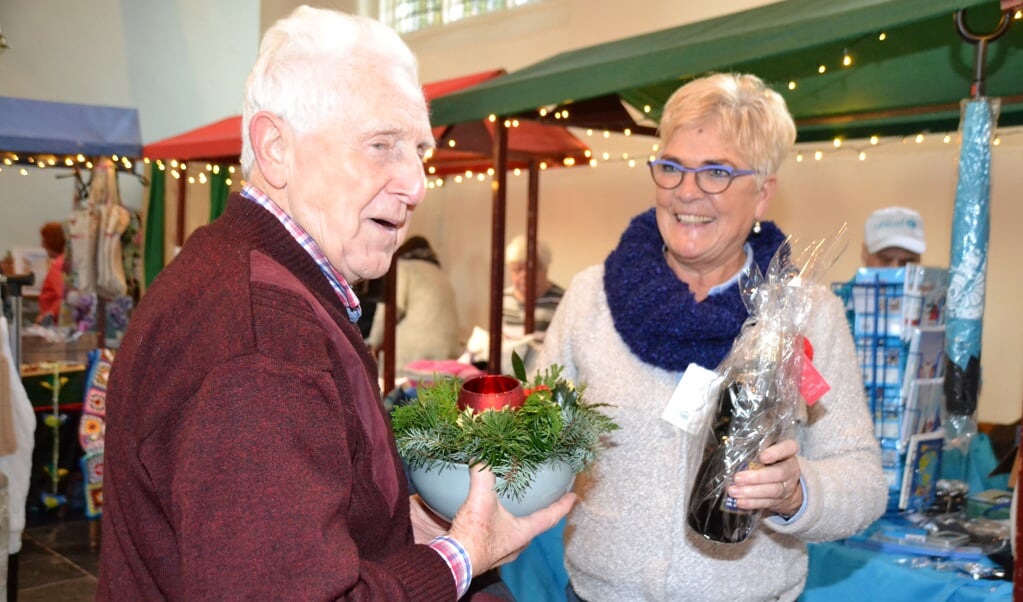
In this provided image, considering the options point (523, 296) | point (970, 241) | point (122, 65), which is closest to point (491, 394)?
point (970, 241)

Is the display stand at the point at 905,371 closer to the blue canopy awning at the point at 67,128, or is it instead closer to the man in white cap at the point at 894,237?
the man in white cap at the point at 894,237

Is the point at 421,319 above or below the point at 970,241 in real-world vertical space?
below

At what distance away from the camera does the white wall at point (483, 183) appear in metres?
5.04

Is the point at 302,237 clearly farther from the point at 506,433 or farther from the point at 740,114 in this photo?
the point at 740,114

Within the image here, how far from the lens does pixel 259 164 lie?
996 millimetres

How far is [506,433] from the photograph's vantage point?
43.5 inches

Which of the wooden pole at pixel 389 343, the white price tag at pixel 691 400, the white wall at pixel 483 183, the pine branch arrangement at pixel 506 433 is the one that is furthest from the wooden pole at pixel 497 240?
the pine branch arrangement at pixel 506 433

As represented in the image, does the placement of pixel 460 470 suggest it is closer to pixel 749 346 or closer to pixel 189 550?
pixel 189 550

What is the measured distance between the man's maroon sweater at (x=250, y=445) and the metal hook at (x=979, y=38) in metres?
1.67

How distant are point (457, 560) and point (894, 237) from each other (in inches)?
111

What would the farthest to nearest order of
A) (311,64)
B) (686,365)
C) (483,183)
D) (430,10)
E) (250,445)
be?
1. (430,10)
2. (483,183)
3. (686,365)
4. (311,64)
5. (250,445)

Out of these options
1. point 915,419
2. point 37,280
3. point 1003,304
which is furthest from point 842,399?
point 37,280

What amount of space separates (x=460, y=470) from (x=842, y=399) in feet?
2.54

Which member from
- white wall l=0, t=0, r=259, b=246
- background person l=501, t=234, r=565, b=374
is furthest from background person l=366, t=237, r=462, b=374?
white wall l=0, t=0, r=259, b=246
